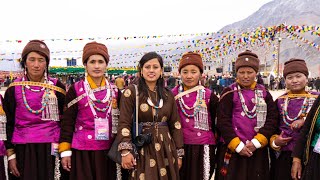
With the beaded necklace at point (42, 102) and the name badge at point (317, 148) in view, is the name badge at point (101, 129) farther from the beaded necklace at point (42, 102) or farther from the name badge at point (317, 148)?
the name badge at point (317, 148)

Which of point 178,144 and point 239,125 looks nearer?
point 178,144

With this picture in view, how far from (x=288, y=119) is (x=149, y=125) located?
153cm

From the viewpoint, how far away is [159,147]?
3367mm

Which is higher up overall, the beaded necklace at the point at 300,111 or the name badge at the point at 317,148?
the beaded necklace at the point at 300,111

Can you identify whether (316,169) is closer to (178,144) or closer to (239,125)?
(239,125)

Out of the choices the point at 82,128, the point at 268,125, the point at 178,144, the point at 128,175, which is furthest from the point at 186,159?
the point at 82,128

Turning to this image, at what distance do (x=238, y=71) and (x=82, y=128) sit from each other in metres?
1.83

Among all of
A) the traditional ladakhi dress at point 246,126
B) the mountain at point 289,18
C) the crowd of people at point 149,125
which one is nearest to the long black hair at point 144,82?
the crowd of people at point 149,125

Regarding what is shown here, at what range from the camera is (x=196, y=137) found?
391cm

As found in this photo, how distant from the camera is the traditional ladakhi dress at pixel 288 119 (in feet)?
12.2

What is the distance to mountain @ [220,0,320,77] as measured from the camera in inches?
3419

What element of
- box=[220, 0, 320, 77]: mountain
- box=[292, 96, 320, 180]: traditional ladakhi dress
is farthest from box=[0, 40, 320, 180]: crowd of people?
box=[220, 0, 320, 77]: mountain

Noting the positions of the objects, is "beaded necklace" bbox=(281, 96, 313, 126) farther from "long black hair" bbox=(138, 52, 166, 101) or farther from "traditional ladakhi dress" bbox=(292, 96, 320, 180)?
"long black hair" bbox=(138, 52, 166, 101)

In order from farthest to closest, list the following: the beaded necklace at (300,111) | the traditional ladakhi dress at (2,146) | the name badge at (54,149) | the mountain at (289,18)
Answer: the mountain at (289,18)
the beaded necklace at (300,111)
the name badge at (54,149)
the traditional ladakhi dress at (2,146)
